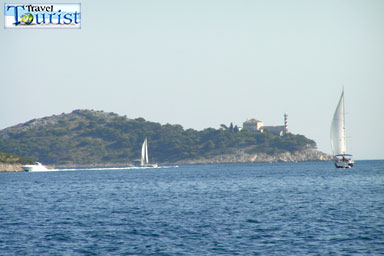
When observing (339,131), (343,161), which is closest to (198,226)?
(339,131)

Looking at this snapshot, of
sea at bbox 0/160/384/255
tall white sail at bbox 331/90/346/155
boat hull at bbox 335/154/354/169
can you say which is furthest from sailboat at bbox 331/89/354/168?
sea at bbox 0/160/384/255

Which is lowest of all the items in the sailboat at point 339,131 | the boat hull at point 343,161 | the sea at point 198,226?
the sea at point 198,226

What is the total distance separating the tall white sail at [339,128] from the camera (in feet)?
477

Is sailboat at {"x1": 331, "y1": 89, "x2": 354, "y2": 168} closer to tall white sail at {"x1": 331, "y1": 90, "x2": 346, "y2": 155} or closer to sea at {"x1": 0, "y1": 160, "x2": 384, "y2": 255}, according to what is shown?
tall white sail at {"x1": 331, "y1": 90, "x2": 346, "y2": 155}

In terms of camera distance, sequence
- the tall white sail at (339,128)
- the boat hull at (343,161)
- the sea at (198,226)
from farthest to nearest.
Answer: the boat hull at (343,161)
the tall white sail at (339,128)
the sea at (198,226)

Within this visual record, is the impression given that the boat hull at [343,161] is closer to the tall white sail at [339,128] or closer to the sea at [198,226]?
the tall white sail at [339,128]

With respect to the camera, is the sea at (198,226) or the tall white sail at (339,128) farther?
the tall white sail at (339,128)

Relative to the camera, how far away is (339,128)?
14550cm

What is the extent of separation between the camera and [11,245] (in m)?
37.5

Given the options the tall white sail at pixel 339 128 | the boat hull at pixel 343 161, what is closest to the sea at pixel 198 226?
the tall white sail at pixel 339 128

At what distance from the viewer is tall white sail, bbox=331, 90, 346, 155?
477ft

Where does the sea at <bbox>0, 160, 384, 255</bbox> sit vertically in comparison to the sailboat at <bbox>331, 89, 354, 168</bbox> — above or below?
below

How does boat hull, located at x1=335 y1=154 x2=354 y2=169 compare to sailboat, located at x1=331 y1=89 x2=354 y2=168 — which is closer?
sailboat, located at x1=331 y1=89 x2=354 y2=168

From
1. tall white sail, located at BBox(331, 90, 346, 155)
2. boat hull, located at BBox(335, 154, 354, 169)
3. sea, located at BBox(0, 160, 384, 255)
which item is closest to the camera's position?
sea, located at BBox(0, 160, 384, 255)
